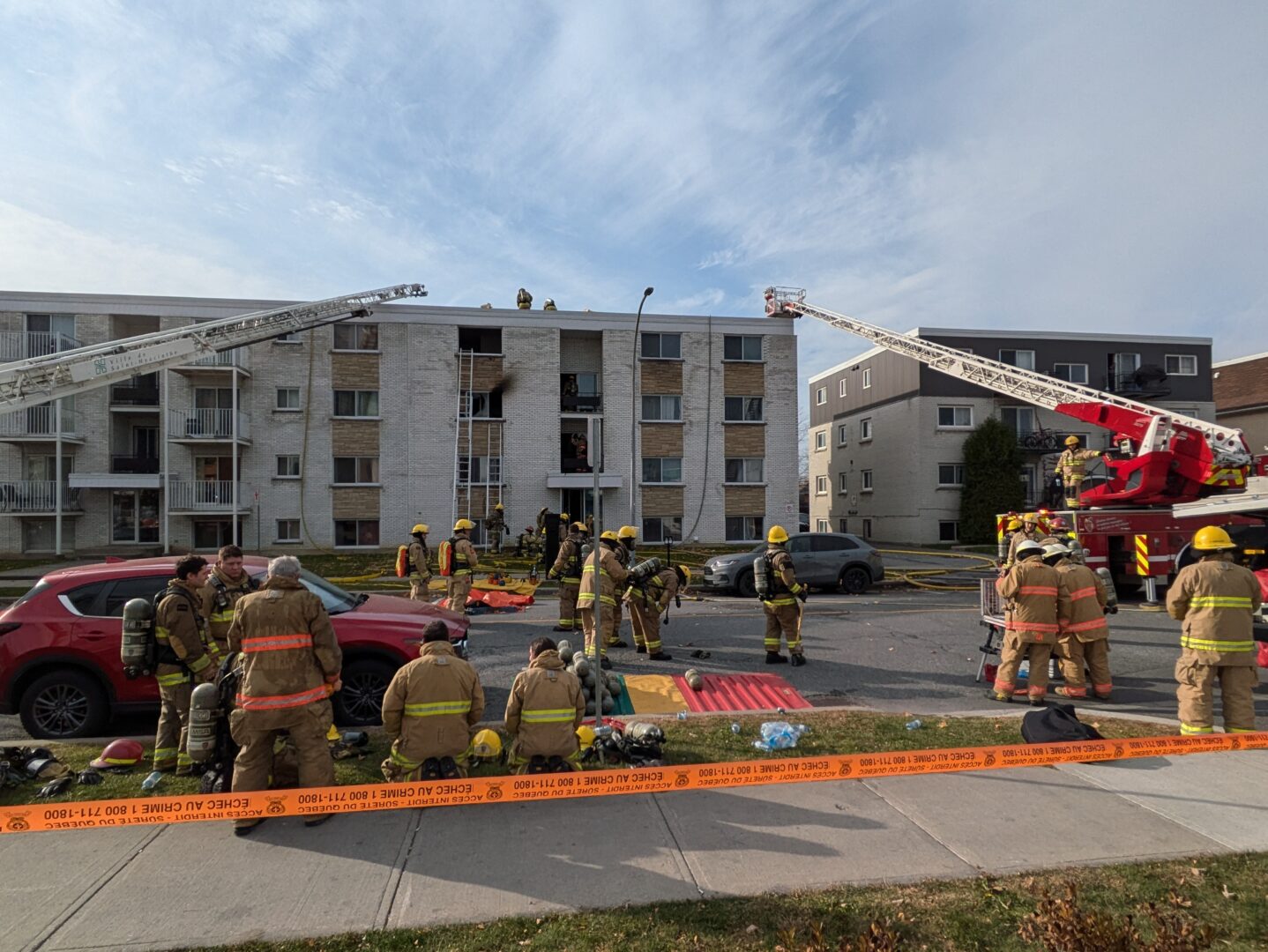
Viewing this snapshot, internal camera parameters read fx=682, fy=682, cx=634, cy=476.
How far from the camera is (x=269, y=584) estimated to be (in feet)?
13.7

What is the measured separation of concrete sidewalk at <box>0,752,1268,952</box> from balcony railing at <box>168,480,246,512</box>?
21.8 meters

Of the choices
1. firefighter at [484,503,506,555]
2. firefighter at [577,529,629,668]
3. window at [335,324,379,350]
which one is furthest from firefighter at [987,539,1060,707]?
window at [335,324,379,350]

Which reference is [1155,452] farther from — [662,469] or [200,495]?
[200,495]

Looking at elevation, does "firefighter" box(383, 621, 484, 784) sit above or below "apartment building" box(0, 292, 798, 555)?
below

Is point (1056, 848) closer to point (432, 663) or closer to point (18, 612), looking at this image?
point (432, 663)

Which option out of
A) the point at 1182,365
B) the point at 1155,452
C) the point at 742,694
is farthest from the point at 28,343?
the point at 1182,365

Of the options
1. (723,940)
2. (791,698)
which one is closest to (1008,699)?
(791,698)

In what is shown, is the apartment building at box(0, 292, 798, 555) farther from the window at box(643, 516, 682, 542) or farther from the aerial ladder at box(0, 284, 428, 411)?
the aerial ladder at box(0, 284, 428, 411)

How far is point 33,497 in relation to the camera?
883 inches

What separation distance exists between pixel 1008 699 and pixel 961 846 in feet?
12.2

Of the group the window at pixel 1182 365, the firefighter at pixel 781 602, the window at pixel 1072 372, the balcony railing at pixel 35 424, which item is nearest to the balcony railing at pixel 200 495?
the balcony railing at pixel 35 424

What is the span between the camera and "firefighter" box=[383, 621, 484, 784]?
173 inches

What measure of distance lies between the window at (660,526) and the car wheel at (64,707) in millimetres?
20289

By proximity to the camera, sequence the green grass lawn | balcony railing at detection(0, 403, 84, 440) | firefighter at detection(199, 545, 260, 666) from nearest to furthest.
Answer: the green grass lawn < firefighter at detection(199, 545, 260, 666) < balcony railing at detection(0, 403, 84, 440)
